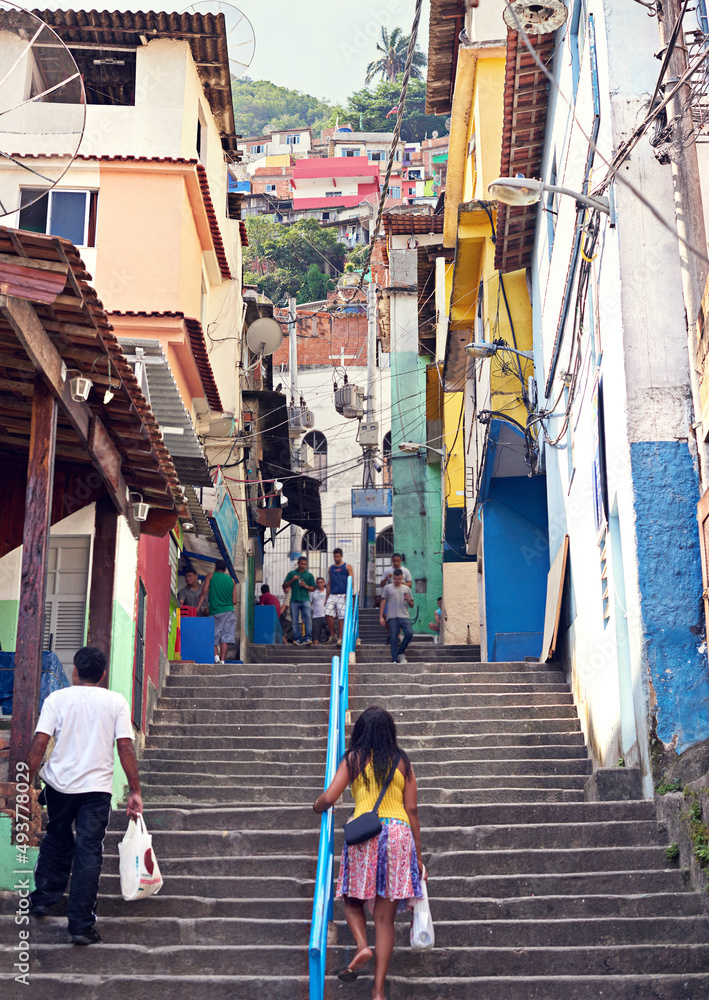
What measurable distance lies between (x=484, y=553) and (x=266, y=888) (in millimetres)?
10643

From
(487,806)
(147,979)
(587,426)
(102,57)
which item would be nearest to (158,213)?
(102,57)

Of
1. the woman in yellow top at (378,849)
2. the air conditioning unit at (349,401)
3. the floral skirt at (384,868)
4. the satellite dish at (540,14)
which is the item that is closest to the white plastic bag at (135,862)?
the woman in yellow top at (378,849)

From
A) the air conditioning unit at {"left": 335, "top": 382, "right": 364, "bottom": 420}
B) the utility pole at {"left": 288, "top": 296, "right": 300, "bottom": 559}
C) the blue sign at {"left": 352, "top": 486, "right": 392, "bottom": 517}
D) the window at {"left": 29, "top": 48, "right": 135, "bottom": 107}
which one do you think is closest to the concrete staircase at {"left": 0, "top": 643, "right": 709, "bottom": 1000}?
the window at {"left": 29, "top": 48, "right": 135, "bottom": 107}

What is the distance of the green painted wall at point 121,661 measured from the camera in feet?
31.7

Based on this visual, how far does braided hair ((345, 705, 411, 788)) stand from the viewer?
5703mm

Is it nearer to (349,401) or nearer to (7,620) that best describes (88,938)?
(7,620)

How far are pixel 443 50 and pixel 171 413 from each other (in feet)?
35.5

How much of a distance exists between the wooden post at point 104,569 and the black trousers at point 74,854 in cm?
320

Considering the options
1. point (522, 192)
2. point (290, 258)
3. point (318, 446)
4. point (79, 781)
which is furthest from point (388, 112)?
point (79, 781)

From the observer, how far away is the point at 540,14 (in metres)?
10.2

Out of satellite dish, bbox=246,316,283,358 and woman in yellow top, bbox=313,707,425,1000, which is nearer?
woman in yellow top, bbox=313,707,425,1000

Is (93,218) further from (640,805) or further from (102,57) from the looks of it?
(640,805)

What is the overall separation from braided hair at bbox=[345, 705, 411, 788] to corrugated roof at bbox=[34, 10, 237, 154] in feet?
44.3

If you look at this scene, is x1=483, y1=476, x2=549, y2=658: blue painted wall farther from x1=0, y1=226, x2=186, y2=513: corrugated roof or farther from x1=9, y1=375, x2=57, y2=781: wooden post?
x1=9, y1=375, x2=57, y2=781: wooden post
